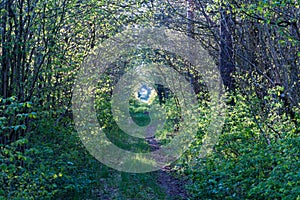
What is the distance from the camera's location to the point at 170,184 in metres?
8.85

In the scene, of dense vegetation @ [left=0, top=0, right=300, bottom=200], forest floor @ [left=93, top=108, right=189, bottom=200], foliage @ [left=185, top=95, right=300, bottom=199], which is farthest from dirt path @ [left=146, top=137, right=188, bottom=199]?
foliage @ [left=185, top=95, right=300, bottom=199]

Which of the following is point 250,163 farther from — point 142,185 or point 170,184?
point 170,184

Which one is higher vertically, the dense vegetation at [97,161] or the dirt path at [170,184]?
the dense vegetation at [97,161]

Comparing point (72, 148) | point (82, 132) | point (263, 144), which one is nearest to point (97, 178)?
point (72, 148)

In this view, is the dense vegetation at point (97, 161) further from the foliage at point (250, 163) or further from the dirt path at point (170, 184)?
the dirt path at point (170, 184)

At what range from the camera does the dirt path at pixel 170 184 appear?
769 centimetres

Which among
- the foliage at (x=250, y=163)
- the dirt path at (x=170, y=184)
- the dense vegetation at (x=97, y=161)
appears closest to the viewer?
the foliage at (x=250, y=163)

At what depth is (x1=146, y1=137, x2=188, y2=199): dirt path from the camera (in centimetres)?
769

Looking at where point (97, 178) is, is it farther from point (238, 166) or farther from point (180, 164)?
point (238, 166)

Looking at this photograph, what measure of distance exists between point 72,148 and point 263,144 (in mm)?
4151

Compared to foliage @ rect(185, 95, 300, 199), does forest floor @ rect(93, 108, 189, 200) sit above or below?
below

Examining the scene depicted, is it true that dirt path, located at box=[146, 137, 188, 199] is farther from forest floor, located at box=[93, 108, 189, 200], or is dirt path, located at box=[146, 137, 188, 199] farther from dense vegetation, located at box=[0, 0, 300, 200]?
dense vegetation, located at box=[0, 0, 300, 200]

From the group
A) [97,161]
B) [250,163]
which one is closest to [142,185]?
[97,161]

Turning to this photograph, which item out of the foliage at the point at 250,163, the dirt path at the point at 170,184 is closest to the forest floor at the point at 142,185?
the dirt path at the point at 170,184
